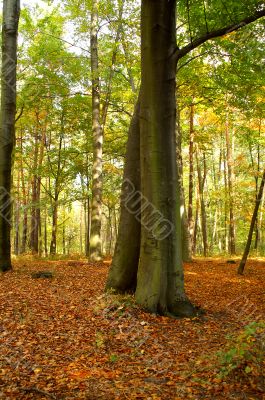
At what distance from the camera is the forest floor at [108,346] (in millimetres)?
3656

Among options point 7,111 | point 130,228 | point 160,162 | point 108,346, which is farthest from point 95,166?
point 108,346

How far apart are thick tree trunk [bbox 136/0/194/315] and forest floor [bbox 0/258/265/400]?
0.51m

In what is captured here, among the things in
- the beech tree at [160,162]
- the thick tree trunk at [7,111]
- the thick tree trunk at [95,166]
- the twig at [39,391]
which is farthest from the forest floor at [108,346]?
the thick tree trunk at [95,166]

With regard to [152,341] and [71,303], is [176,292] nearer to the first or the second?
[152,341]

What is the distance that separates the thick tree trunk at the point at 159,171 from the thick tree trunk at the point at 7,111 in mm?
4655

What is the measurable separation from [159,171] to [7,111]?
214 inches

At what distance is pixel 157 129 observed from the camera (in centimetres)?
624

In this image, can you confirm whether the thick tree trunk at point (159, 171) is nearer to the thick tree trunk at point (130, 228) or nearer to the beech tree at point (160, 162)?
the beech tree at point (160, 162)

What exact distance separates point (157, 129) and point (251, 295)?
5.04 m

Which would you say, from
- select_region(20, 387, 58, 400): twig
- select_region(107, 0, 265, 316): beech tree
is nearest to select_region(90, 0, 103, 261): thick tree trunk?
select_region(107, 0, 265, 316): beech tree

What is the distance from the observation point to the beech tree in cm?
615

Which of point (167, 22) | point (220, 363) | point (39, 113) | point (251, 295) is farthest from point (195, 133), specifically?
point (220, 363)

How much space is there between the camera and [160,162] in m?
6.25

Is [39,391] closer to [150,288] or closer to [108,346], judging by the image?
[108,346]
